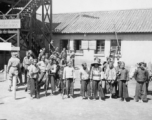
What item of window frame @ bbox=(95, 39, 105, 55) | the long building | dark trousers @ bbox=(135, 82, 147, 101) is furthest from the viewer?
window frame @ bbox=(95, 39, 105, 55)

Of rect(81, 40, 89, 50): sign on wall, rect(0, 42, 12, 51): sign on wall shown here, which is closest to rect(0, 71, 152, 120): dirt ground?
rect(0, 42, 12, 51): sign on wall

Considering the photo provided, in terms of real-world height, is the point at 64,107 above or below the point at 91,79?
below

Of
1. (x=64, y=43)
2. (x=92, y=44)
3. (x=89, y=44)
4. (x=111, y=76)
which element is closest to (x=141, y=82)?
(x=111, y=76)

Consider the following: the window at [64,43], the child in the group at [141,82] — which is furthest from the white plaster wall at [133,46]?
the child in the group at [141,82]

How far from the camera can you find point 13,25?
16.9 metres

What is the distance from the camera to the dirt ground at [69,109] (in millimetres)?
7320

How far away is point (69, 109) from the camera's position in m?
8.22

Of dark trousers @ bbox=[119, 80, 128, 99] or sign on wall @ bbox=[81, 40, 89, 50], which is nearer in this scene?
dark trousers @ bbox=[119, 80, 128, 99]

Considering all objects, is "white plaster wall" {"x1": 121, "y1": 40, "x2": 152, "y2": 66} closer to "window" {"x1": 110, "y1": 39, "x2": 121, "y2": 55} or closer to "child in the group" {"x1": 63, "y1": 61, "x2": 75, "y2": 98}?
"window" {"x1": 110, "y1": 39, "x2": 121, "y2": 55}

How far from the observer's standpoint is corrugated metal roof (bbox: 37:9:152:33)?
21688mm

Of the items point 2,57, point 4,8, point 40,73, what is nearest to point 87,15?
point 4,8

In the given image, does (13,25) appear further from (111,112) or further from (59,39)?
(111,112)

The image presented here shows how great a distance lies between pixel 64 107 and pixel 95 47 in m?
14.5

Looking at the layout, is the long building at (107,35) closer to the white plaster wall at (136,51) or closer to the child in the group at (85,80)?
the white plaster wall at (136,51)
